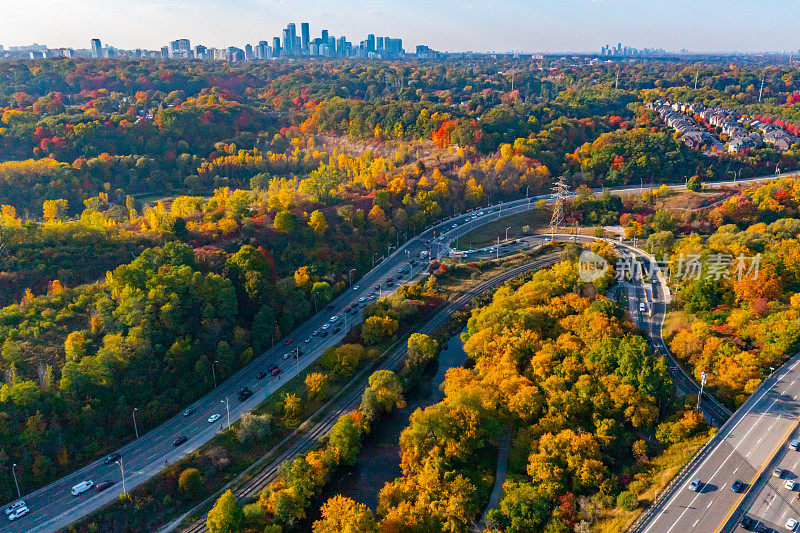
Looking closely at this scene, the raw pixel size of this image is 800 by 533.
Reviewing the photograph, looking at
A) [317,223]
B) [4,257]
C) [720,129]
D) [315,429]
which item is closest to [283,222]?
[317,223]

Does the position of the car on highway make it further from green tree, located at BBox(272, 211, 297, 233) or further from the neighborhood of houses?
the neighborhood of houses

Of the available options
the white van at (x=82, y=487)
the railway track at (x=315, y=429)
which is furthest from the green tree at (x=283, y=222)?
the white van at (x=82, y=487)

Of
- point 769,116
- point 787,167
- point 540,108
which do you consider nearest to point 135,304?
point 540,108

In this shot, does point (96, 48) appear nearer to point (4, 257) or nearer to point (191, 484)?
point (4, 257)

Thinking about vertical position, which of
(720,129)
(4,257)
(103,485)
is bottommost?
(103,485)

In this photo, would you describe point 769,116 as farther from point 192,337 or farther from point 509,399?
point 192,337

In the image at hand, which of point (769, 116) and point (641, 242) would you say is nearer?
point (641, 242)
